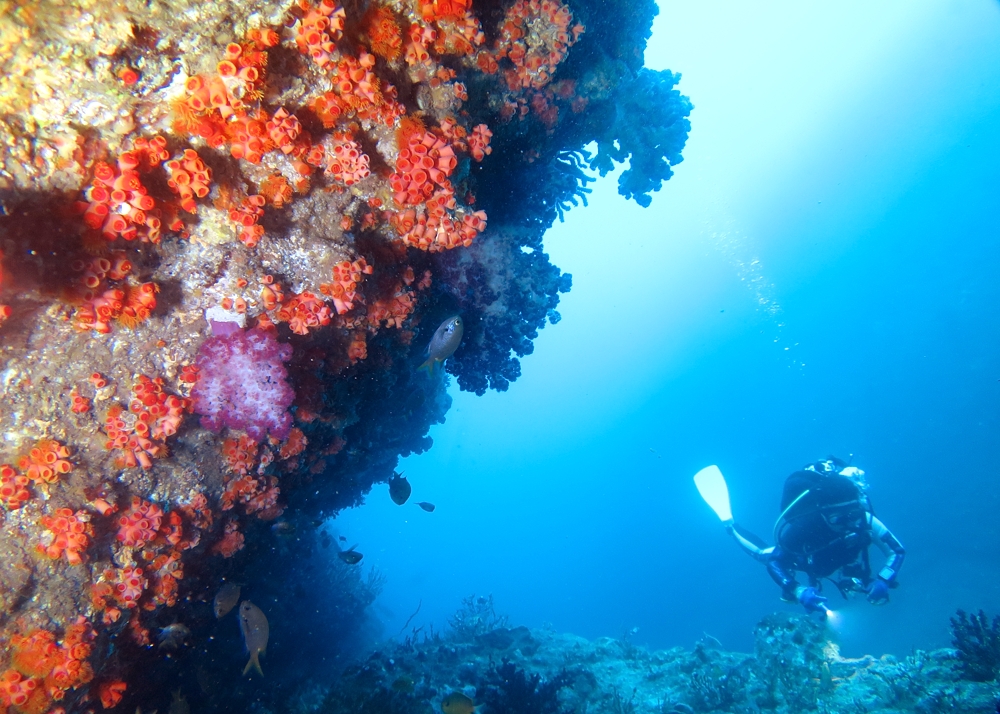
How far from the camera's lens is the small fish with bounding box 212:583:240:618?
3.90 metres

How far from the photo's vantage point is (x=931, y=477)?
4606 centimetres

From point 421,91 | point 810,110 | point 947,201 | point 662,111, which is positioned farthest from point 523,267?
point 810,110

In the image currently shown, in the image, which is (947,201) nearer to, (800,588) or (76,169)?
(800,588)

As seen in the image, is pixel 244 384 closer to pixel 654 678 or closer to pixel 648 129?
pixel 648 129

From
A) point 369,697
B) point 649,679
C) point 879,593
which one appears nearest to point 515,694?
point 369,697

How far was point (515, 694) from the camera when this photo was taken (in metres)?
7.71

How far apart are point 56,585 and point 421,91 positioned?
4180 mm

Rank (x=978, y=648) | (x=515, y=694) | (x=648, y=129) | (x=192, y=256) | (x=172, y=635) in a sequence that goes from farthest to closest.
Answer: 1. (x=978, y=648)
2. (x=515, y=694)
3. (x=648, y=129)
4. (x=172, y=635)
5. (x=192, y=256)

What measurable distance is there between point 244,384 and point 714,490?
16.5m

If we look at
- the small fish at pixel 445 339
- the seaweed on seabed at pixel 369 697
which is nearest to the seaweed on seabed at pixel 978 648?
the seaweed on seabed at pixel 369 697

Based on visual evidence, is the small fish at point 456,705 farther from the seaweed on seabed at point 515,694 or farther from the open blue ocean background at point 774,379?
the open blue ocean background at point 774,379

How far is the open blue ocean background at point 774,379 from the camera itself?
45.9 meters

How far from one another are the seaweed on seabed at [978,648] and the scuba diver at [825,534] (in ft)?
5.61

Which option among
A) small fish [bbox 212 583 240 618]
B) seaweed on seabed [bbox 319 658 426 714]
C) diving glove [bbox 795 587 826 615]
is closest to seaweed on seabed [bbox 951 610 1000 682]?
diving glove [bbox 795 587 826 615]
